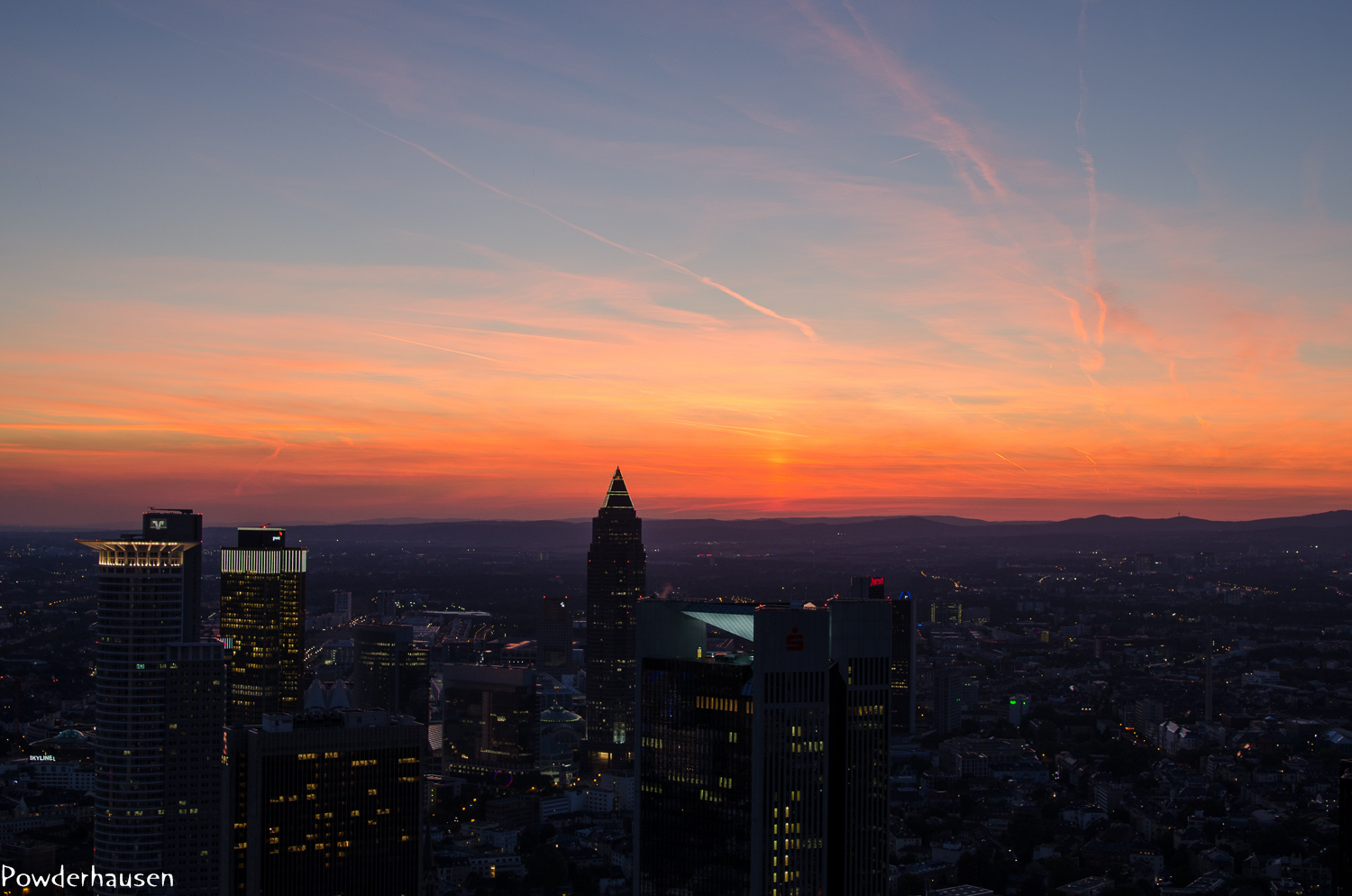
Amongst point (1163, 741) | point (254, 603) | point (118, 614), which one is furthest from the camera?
point (1163, 741)

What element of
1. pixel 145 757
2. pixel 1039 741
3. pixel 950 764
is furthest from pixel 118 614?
pixel 1039 741

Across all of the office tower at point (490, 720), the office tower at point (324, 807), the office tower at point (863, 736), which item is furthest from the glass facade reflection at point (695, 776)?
the office tower at point (490, 720)

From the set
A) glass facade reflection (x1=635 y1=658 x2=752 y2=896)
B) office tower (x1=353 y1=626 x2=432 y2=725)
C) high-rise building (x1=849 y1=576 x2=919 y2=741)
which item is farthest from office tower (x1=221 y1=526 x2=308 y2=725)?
glass facade reflection (x1=635 y1=658 x2=752 y2=896)

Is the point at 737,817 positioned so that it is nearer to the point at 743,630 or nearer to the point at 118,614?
the point at 743,630

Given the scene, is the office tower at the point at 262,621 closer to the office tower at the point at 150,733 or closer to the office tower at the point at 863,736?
the office tower at the point at 150,733

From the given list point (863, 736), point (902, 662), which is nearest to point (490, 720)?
point (902, 662)

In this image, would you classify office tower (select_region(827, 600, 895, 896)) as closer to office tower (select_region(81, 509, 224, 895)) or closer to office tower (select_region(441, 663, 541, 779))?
office tower (select_region(81, 509, 224, 895))
